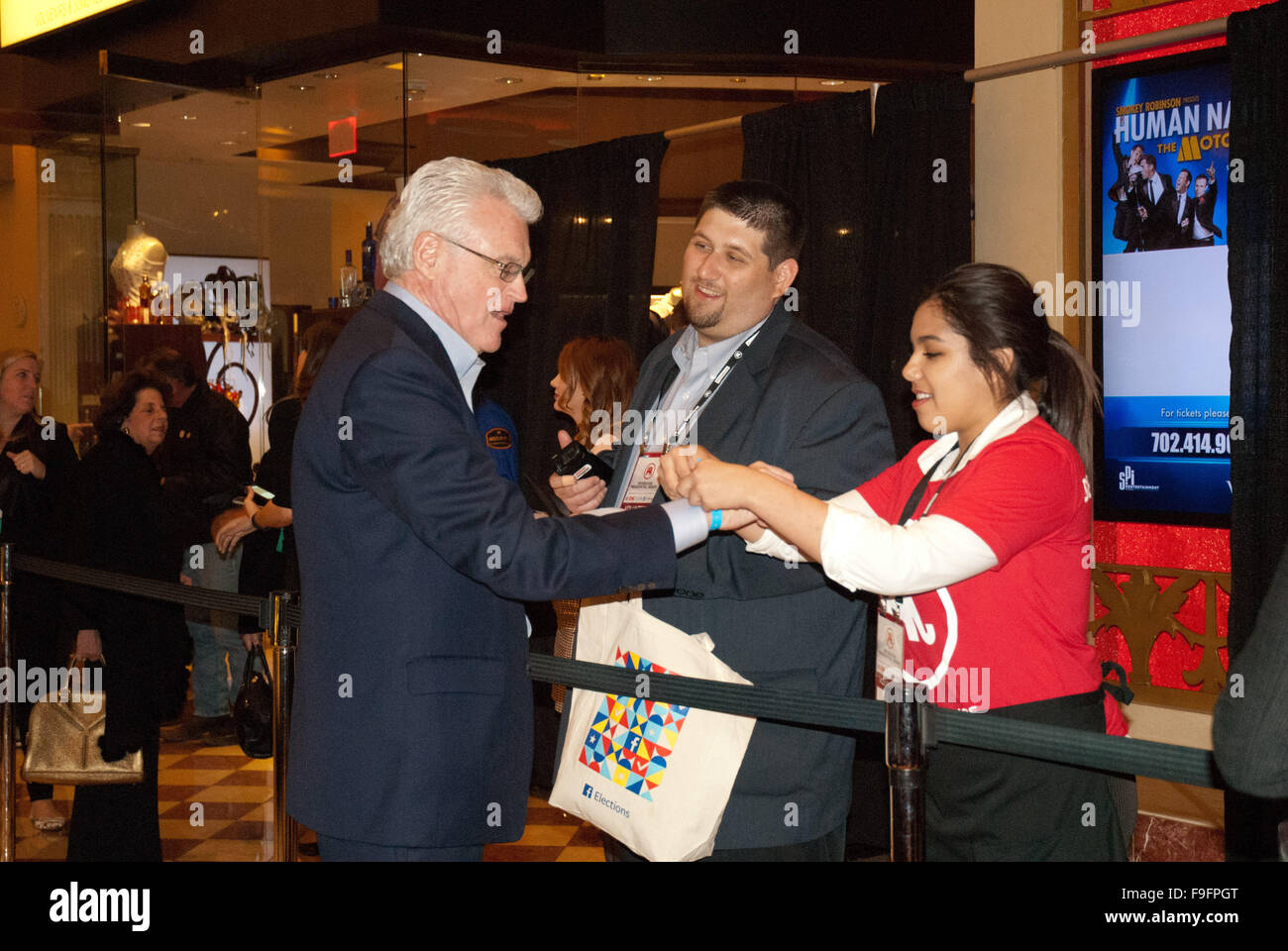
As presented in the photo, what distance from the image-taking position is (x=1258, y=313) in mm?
3158

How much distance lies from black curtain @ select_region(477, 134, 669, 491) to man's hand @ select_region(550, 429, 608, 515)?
2680mm

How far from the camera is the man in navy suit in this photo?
185 centimetres

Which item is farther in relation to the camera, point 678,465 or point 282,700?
point 282,700

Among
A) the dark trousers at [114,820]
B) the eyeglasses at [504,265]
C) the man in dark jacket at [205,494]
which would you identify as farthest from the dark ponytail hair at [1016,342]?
the man in dark jacket at [205,494]

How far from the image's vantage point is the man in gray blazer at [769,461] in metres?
2.42

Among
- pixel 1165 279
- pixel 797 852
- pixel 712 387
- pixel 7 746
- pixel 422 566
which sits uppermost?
pixel 1165 279

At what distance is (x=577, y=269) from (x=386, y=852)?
4161 millimetres

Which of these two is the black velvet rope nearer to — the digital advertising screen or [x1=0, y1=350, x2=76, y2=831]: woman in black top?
the digital advertising screen

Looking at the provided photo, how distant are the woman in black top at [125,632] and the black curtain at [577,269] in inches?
61.9

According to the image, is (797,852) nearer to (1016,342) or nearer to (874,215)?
(1016,342)

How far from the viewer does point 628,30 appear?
685 centimetres

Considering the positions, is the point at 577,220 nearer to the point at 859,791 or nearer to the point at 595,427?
the point at 595,427

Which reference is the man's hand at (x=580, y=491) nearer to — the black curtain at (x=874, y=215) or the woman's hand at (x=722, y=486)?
the woman's hand at (x=722, y=486)

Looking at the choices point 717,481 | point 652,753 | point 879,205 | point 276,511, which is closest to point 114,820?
point 276,511
